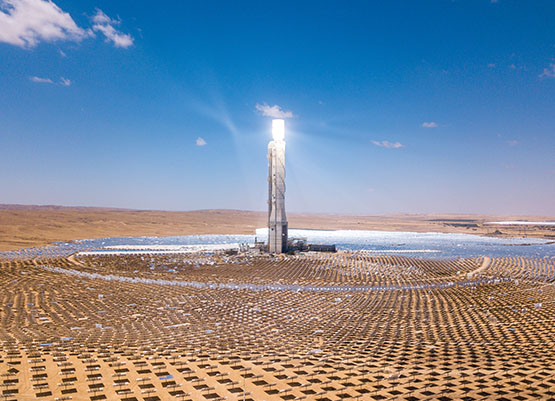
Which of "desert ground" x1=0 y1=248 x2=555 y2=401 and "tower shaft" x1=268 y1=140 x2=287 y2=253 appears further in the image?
"tower shaft" x1=268 y1=140 x2=287 y2=253

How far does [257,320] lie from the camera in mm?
30719

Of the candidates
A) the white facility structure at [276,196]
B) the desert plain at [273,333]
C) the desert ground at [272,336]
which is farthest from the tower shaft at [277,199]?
the desert ground at [272,336]

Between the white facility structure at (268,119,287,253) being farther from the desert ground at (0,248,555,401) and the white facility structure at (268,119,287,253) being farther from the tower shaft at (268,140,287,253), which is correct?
the desert ground at (0,248,555,401)

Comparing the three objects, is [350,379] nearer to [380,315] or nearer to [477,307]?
[380,315]

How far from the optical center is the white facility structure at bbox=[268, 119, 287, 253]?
72812 mm

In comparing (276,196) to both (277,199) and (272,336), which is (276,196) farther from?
(272,336)

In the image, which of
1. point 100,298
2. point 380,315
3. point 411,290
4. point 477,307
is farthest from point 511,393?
point 100,298

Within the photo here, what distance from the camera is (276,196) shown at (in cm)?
7281

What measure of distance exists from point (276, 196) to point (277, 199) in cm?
58

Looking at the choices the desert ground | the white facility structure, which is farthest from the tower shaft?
the desert ground

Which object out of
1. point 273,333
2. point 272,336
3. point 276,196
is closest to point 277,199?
point 276,196

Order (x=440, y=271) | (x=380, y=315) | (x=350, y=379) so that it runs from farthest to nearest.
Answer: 1. (x=440, y=271)
2. (x=380, y=315)
3. (x=350, y=379)

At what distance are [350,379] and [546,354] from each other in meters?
12.1

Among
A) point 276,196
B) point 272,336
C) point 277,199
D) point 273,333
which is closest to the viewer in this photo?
point 272,336
